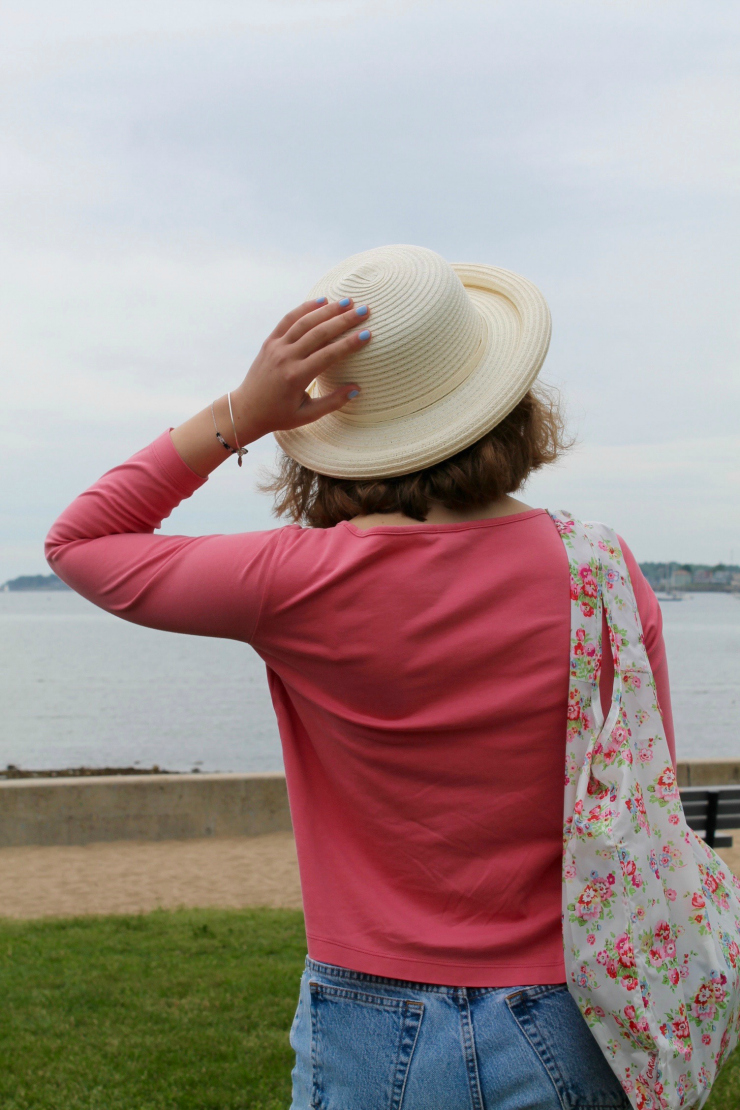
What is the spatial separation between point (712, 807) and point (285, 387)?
6.73m

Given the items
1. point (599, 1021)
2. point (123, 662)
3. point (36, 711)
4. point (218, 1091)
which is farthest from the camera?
point (123, 662)

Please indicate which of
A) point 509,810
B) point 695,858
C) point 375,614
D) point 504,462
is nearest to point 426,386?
point 504,462

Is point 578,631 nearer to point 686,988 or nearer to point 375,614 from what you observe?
point 375,614

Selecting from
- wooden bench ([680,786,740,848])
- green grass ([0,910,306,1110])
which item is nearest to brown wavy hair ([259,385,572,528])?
green grass ([0,910,306,1110])

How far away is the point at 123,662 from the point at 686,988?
85009mm

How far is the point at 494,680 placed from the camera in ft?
4.21

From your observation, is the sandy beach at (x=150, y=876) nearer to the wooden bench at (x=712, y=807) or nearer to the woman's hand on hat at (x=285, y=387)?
the wooden bench at (x=712, y=807)

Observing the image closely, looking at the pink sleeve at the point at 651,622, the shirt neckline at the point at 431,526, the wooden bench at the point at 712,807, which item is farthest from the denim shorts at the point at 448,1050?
the wooden bench at the point at 712,807

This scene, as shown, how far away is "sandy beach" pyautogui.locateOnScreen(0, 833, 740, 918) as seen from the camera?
816cm

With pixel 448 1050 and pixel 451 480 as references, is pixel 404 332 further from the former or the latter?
pixel 448 1050

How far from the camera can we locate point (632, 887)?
4.15 feet

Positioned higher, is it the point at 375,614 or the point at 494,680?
the point at 375,614

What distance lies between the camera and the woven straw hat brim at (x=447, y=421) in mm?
1354

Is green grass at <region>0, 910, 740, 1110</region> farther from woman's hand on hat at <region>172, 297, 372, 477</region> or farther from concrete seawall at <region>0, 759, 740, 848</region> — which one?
woman's hand on hat at <region>172, 297, 372, 477</region>
